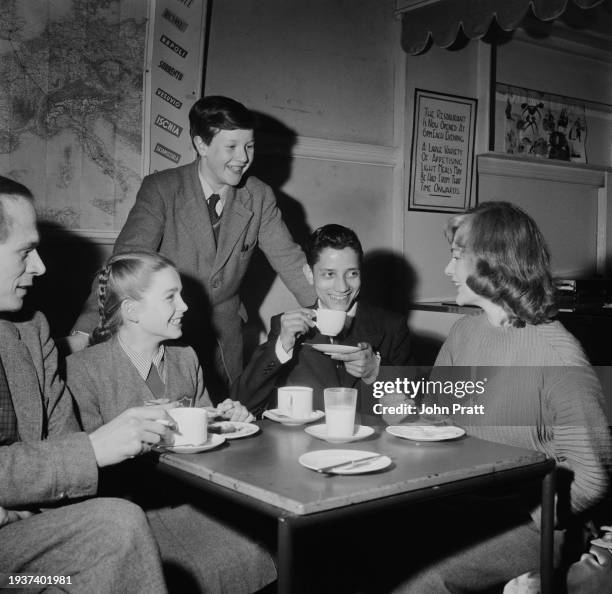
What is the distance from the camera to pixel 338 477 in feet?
4.99

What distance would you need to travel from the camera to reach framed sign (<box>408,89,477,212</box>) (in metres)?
4.62

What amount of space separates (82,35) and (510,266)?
86.3 inches

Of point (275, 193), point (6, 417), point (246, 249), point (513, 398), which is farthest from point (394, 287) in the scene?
point (6, 417)

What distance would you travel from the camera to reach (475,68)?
4848 mm

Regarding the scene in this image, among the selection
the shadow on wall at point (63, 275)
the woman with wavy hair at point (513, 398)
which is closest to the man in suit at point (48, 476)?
the woman with wavy hair at point (513, 398)

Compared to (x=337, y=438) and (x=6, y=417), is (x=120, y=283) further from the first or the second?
(x=337, y=438)

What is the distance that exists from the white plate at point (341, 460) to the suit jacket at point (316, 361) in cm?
95

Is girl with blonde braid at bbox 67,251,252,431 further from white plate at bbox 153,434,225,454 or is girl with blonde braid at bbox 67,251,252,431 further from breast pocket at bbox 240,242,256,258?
breast pocket at bbox 240,242,256,258

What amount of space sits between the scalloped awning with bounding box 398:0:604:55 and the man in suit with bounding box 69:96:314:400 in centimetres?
145

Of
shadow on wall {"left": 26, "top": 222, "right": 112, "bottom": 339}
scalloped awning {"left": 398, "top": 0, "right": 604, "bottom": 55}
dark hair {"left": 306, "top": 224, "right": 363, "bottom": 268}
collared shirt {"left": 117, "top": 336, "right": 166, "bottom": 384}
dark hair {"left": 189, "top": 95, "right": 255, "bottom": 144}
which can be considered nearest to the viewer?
collared shirt {"left": 117, "top": 336, "right": 166, "bottom": 384}

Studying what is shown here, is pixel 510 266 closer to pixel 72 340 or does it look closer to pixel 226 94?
pixel 72 340

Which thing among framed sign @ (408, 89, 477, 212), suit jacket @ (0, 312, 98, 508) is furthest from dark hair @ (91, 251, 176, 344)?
framed sign @ (408, 89, 477, 212)

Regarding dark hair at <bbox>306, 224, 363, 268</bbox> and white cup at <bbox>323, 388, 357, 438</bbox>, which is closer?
white cup at <bbox>323, 388, 357, 438</bbox>

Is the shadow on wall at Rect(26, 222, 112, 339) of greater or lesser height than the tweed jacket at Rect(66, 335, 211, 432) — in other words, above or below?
above
